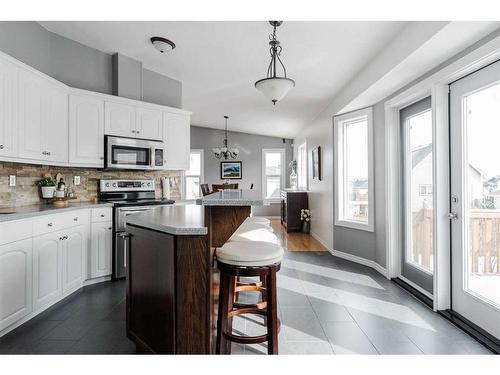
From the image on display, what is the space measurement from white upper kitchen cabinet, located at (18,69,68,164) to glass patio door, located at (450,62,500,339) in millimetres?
3890

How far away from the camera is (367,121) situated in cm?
395

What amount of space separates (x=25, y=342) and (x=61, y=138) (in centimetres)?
205

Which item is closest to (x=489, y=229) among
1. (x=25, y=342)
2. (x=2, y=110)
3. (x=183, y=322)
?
(x=183, y=322)

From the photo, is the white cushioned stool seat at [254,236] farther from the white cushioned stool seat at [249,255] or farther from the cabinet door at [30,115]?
the cabinet door at [30,115]

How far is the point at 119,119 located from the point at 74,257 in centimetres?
175

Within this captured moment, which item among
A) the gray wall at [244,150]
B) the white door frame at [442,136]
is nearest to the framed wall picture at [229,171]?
the gray wall at [244,150]

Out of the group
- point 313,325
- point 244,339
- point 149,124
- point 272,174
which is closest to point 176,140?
point 149,124

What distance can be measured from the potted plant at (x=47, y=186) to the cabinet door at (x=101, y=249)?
1.83ft

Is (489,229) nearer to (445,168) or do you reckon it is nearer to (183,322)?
(445,168)

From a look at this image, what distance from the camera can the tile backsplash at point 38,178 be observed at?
8.77 ft

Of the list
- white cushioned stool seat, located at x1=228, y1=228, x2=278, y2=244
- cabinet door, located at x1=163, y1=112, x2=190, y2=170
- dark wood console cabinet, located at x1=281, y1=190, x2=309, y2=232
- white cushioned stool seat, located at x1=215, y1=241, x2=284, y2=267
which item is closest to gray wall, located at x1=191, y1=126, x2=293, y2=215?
dark wood console cabinet, located at x1=281, y1=190, x2=309, y2=232

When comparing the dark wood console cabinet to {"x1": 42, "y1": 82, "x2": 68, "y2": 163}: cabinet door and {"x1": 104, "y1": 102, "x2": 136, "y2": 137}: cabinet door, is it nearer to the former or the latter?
{"x1": 104, "y1": 102, "x2": 136, "y2": 137}: cabinet door

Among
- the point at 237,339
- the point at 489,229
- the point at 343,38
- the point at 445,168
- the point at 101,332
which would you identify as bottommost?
the point at 101,332

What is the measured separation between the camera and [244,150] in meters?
8.66
